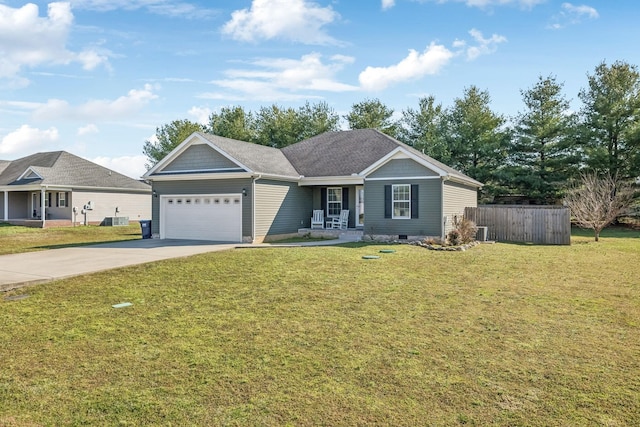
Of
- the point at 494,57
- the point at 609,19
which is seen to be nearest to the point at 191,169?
the point at 494,57

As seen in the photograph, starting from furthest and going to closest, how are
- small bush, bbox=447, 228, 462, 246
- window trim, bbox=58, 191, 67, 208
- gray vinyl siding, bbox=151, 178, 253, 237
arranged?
window trim, bbox=58, 191, 67, 208
gray vinyl siding, bbox=151, 178, 253, 237
small bush, bbox=447, 228, 462, 246

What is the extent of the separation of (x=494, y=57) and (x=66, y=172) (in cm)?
2820

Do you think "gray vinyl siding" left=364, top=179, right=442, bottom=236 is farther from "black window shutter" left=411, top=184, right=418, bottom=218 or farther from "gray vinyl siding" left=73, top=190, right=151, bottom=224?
"gray vinyl siding" left=73, top=190, right=151, bottom=224

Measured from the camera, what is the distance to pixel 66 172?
2992cm

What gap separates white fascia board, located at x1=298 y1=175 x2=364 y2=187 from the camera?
19220 mm

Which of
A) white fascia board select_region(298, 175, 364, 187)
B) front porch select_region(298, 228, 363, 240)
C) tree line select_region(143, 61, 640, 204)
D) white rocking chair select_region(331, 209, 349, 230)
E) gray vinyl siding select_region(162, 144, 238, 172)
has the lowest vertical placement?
front porch select_region(298, 228, 363, 240)

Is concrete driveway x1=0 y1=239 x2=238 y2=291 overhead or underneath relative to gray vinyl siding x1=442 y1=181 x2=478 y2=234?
underneath

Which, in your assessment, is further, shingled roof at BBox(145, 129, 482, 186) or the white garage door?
shingled roof at BBox(145, 129, 482, 186)

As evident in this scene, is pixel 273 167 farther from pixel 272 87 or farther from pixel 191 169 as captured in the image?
pixel 272 87

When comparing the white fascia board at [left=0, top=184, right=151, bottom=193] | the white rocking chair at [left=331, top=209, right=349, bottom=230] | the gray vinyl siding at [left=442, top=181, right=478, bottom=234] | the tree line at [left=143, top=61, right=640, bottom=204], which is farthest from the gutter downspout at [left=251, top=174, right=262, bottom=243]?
the tree line at [left=143, top=61, right=640, bottom=204]

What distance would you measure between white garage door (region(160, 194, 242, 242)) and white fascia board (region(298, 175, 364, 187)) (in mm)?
3706

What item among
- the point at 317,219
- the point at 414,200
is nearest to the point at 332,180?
the point at 317,219

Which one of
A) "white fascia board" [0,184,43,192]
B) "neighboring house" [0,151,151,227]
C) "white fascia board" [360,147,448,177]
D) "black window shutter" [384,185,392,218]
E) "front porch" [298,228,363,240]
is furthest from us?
"neighboring house" [0,151,151,227]

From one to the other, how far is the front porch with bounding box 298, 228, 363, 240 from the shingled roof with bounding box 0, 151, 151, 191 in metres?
18.2
